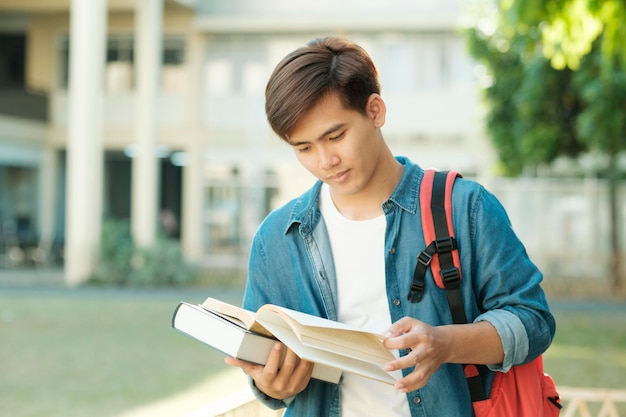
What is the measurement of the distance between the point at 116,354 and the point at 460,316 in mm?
9602

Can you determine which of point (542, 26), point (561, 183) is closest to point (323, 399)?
point (542, 26)

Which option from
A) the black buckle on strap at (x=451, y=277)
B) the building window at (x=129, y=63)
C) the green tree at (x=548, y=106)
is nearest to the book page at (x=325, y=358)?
the black buckle on strap at (x=451, y=277)

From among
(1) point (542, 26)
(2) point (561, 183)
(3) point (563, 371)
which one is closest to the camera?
(1) point (542, 26)

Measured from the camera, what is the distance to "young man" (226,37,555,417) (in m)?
2.05

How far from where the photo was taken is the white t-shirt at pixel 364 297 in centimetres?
215

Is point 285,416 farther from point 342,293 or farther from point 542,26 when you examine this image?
point 542,26

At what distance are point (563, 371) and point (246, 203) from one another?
1979 cm

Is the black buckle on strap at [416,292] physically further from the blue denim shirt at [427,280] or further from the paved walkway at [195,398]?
the paved walkway at [195,398]

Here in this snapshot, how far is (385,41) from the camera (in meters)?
28.2

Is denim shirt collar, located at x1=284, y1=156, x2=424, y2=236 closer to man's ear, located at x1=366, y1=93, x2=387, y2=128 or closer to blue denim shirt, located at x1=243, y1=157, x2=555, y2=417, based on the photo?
blue denim shirt, located at x1=243, y1=157, x2=555, y2=417

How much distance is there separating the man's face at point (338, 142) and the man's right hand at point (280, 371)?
0.43 meters

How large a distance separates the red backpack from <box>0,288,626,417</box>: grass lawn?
6.14 metres

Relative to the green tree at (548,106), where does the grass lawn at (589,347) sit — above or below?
below

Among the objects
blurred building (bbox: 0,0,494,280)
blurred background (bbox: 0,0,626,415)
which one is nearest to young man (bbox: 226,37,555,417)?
blurred background (bbox: 0,0,626,415)
